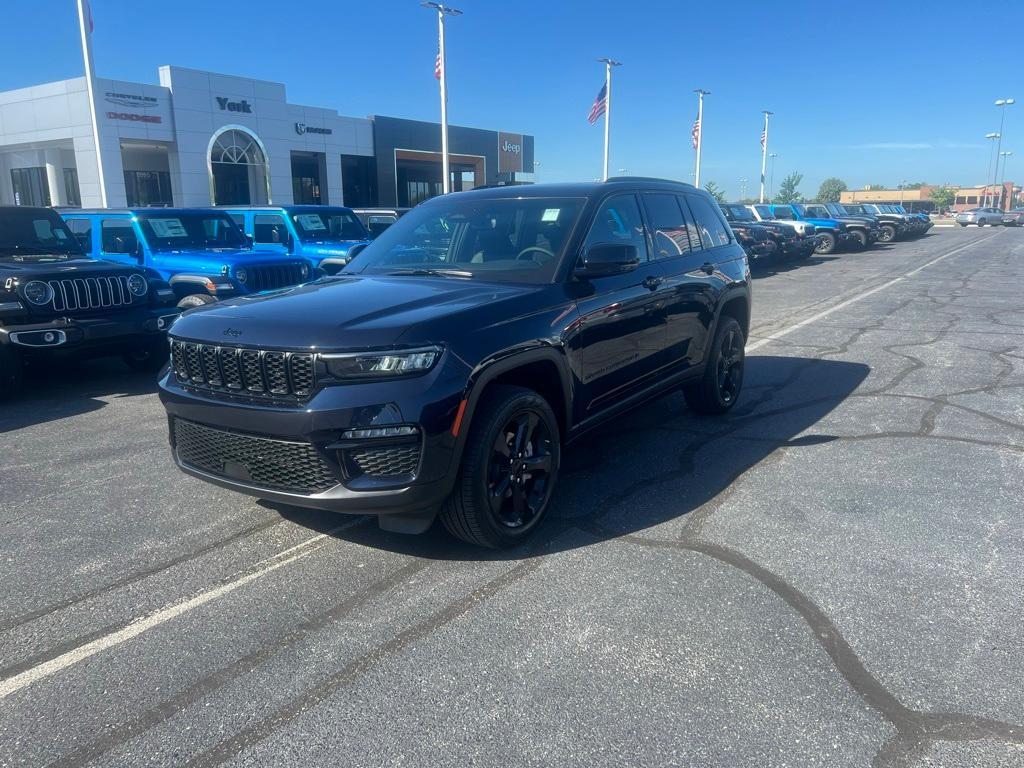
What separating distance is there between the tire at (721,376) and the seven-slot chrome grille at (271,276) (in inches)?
208

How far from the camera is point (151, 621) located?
3342 millimetres

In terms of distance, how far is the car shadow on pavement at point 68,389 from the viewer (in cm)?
688

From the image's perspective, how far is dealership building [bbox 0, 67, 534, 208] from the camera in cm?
2955

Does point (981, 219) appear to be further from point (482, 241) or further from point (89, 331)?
point (89, 331)

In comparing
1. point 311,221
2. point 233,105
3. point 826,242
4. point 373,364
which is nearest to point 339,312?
point 373,364

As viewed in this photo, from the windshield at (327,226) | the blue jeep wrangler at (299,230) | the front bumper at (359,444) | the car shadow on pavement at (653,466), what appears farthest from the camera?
the windshield at (327,226)

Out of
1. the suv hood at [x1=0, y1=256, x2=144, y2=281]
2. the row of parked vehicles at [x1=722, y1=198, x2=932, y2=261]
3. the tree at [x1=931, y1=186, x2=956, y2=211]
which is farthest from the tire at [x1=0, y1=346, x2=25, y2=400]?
the tree at [x1=931, y1=186, x2=956, y2=211]

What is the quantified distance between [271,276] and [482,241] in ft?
19.1

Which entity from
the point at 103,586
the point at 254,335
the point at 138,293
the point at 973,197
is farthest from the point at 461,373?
the point at 973,197

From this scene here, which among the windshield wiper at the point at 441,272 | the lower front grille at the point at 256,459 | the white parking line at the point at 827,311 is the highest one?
the windshield wiper at the point at 441,272

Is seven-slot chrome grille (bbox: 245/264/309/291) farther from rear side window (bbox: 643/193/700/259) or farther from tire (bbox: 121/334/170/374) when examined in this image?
rear side window (bbox: 643/193/700/259)

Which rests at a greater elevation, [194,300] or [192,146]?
[192,146]

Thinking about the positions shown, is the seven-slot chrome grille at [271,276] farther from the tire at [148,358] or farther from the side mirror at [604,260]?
the side mirror at [604,260]

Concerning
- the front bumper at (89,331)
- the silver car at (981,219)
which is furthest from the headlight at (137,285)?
the silver car at (981,219)
